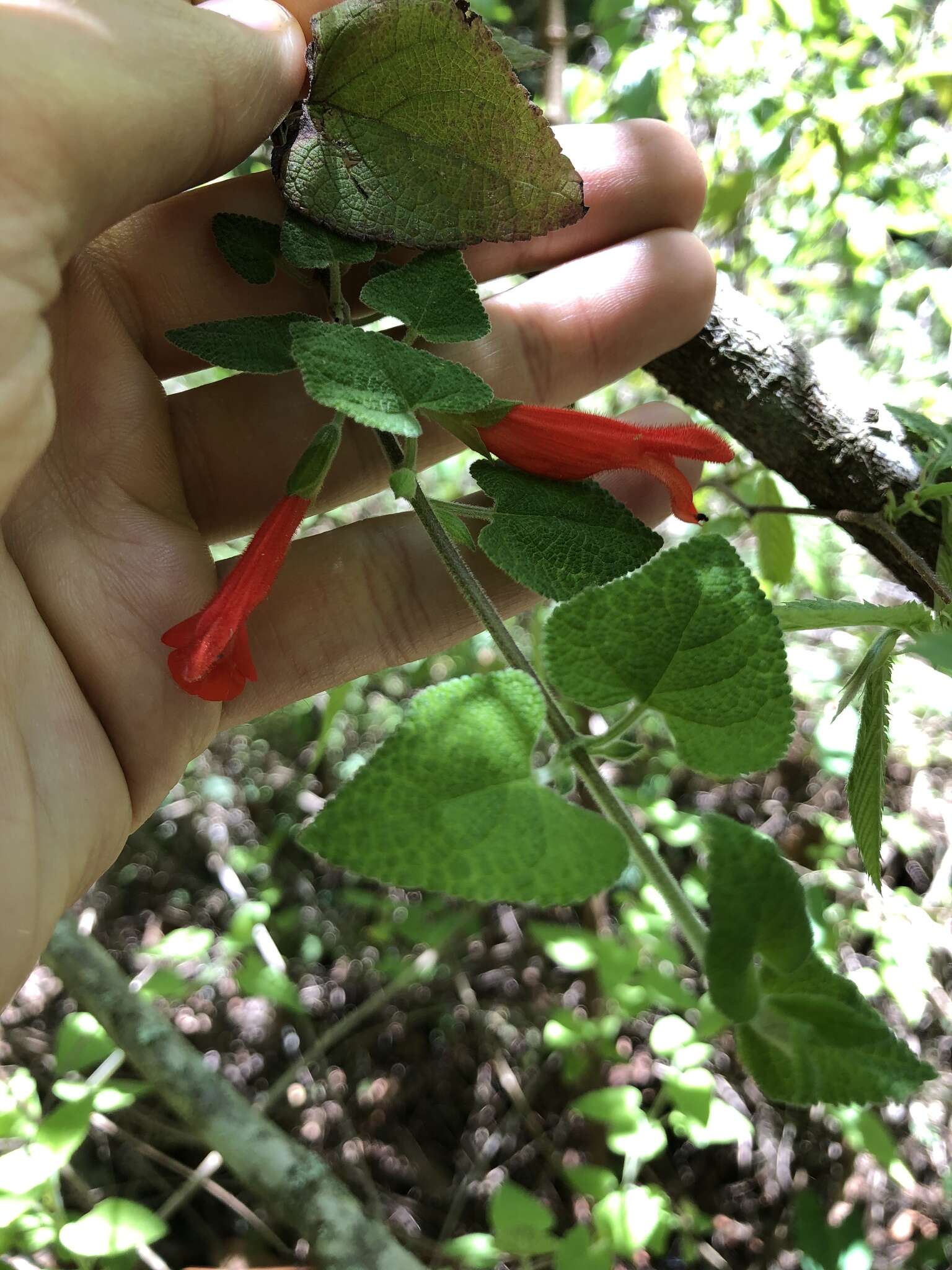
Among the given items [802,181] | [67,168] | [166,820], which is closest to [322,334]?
[67,168]

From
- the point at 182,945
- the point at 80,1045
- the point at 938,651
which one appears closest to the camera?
the point at 938,651

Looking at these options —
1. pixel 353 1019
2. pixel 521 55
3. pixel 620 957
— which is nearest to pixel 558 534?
pixel 521 55

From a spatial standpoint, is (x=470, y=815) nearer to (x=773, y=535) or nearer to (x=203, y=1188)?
(x=773, y=535)

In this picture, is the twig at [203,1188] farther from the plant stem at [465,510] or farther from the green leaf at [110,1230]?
the plant stem at [465,510]

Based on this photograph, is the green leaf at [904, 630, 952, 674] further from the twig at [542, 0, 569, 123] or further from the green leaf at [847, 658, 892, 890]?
the twig at [542, 0, 569, 123]

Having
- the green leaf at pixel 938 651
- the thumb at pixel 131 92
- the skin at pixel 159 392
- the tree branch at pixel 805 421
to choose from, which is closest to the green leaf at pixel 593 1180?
the skin at pixel 159 392

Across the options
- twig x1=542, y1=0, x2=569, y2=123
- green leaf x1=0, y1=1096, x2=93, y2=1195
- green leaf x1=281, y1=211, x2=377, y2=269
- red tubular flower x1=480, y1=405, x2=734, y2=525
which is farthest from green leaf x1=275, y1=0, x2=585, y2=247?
green leaf x1=0, y1=1096, x2=93, y2=1195
